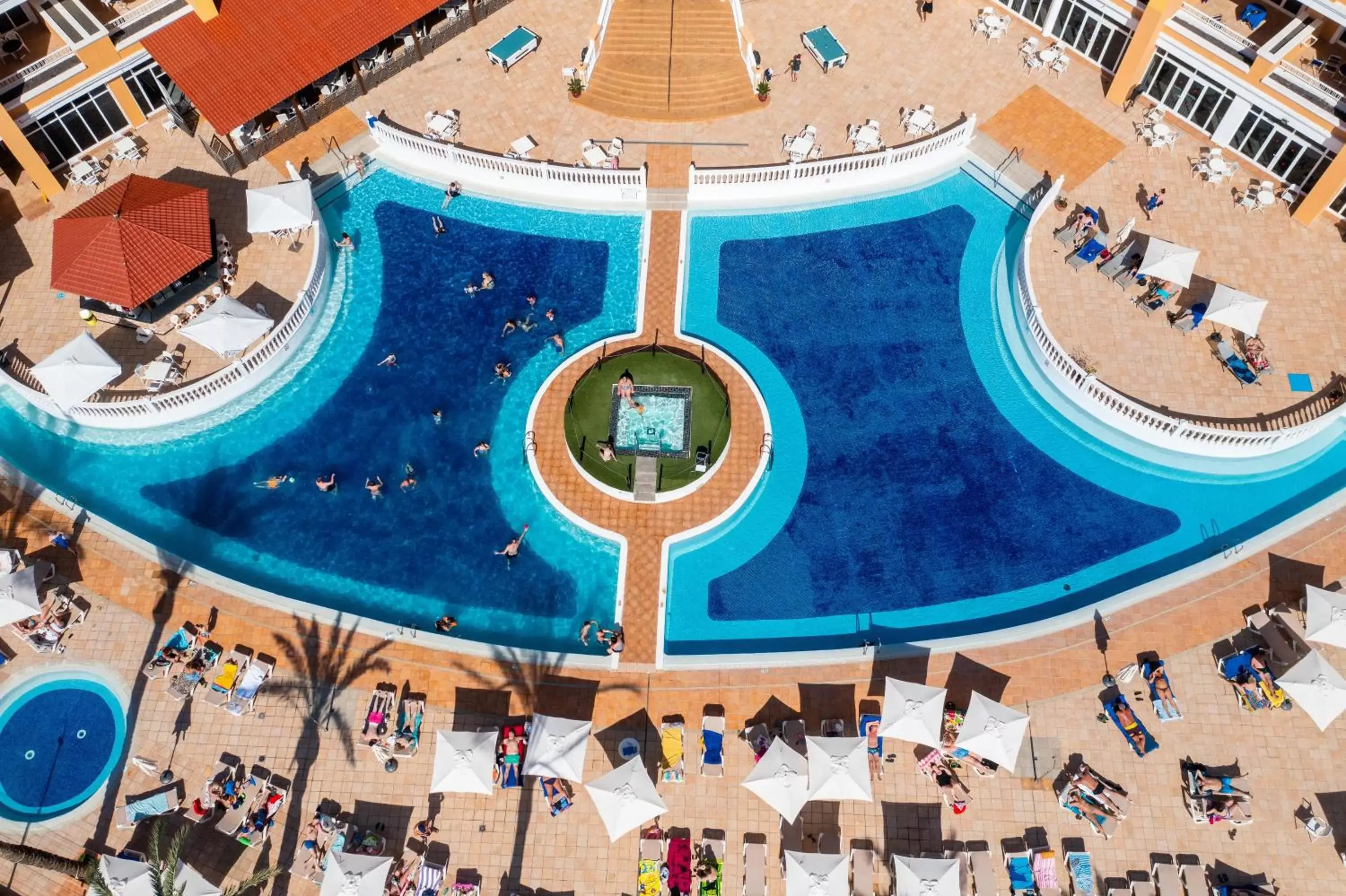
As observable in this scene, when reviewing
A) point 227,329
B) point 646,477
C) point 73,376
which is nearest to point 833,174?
point 646,477

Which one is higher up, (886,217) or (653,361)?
(886,217)

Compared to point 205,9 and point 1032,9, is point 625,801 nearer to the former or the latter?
point 205,9

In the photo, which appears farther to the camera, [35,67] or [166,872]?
[35,67]

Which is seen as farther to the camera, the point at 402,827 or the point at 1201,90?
the point at 1201,90

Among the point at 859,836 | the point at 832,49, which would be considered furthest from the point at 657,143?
the point at 859,836

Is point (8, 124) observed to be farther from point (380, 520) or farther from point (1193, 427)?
point (1193, 427)

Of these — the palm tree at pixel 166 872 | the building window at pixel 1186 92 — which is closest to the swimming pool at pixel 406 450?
the palm tree at pixel 166 872
